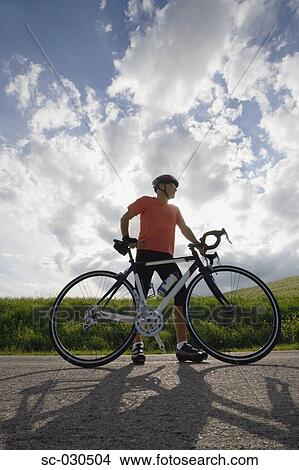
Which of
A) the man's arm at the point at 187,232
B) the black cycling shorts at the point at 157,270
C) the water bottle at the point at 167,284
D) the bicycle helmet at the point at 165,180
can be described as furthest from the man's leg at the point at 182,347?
the bicycle helmet at the point at 165,180

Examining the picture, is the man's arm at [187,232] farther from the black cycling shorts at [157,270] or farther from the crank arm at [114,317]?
the crank arm at [114,317]

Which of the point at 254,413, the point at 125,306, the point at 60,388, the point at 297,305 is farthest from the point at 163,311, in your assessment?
the point at 297,305

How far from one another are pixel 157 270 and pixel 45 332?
540 centimetres

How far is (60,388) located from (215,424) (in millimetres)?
1556

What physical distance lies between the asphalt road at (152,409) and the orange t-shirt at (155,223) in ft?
6.13

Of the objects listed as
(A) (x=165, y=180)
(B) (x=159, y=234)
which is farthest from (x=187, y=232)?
(A) (x=165, y=180)

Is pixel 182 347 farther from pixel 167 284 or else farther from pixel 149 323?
pixel 167 284

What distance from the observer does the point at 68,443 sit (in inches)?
78.4

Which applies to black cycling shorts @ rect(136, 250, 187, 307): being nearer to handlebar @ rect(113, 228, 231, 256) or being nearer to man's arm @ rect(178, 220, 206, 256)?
handlebar @ rect(113, 228, 231, 256)

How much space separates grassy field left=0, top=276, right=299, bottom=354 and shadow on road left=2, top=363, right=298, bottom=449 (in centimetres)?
305

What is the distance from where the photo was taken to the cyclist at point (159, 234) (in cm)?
506

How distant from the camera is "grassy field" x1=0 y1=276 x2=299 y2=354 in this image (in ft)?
25.0

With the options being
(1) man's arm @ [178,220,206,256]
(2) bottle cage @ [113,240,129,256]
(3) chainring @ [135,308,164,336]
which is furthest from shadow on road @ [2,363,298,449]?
(1) man's arm @ [178,220,206,256]

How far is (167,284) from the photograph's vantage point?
5043 millimetres
